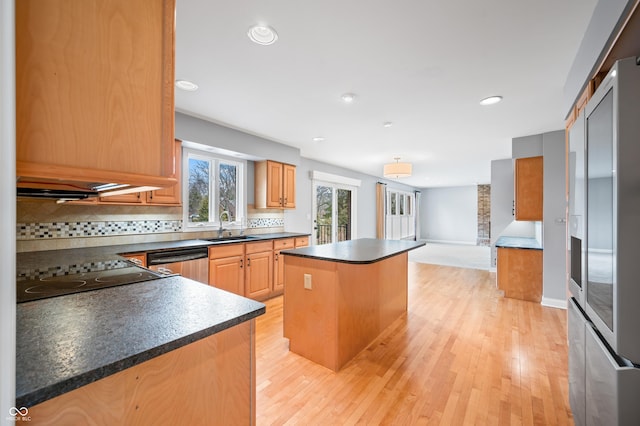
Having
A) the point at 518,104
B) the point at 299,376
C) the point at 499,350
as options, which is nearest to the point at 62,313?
the point at 299,376

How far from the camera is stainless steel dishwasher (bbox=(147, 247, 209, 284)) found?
272 centimetres

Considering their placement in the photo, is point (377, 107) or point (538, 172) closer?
point (377, 107)

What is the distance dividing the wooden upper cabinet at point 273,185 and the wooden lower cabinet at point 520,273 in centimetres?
351

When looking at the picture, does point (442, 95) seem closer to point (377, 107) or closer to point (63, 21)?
point (377, 107)

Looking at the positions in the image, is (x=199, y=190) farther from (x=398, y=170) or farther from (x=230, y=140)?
(x=398, y=170)

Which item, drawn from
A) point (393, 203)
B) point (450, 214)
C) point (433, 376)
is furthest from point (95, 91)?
point (450, 214)

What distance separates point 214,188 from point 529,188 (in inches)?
184

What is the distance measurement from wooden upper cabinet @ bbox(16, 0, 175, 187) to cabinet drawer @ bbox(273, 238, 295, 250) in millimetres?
3349

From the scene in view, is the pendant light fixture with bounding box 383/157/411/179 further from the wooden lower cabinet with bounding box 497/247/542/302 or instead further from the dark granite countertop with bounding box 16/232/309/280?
the dark granite countertop with bounding box 16/232/309/280

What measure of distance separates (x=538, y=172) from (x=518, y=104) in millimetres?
1660

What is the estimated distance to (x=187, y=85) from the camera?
251 centimetres

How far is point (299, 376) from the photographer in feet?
6.99

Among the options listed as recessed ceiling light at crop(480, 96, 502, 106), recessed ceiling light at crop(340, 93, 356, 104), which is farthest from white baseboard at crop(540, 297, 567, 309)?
recessed ceiling light at crop(340, 93, 356, 104)

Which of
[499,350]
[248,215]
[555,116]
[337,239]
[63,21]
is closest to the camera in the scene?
[63,21]
